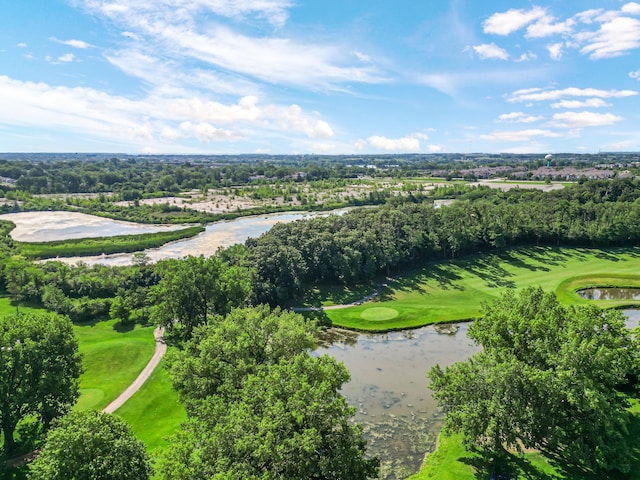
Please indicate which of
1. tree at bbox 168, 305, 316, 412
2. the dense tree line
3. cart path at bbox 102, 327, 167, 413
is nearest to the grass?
the dense tree line

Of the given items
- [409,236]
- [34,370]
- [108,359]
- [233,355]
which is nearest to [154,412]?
[34,370]

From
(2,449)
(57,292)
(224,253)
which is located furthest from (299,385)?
(57,292)

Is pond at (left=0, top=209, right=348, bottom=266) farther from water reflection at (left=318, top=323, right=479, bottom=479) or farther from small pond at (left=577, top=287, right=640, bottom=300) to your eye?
small pond at (left=577, top=287, right=640, bottom=300)

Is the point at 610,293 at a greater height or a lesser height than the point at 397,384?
greater

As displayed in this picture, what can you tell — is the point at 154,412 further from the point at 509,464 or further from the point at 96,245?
the point at 96,245

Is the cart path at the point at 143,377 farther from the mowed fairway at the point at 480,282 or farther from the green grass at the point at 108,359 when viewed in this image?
the mowed fairway at the point at 480,282

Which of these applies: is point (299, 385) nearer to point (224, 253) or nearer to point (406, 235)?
point (224, 253)
